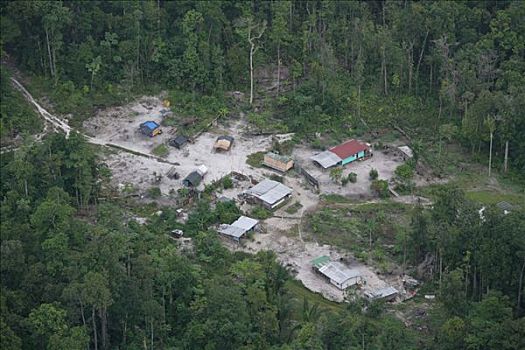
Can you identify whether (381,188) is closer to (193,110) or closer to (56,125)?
(193,110)

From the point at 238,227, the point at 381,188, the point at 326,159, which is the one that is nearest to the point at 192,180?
the point at 238,227

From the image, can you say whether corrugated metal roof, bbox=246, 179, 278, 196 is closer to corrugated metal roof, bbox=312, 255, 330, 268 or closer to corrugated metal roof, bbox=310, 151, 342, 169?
corrugated metal roof, bbox=310, 151, 342, 169

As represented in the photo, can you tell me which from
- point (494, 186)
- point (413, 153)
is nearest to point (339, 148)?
point (413, 153)

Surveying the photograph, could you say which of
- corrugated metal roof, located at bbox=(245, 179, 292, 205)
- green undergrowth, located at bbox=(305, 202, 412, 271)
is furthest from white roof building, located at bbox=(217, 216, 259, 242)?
green undergrowth, located at bbox=(305, 202, 412, 271)

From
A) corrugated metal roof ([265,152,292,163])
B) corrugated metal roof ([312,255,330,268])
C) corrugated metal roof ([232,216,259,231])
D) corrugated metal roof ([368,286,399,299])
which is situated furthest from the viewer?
corrugated metal roof ([265,152,292,163])

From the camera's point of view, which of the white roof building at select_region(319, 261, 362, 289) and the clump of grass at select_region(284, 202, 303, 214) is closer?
the white roof building at select_region(319, 261, 362, 289)

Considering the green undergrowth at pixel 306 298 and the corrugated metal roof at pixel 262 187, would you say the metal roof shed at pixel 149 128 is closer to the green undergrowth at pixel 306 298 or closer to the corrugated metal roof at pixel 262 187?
the corrugated metal roof at pixel 262 187

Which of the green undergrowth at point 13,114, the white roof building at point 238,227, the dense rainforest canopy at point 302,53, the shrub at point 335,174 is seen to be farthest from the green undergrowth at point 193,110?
the white roof building at point 238,227
